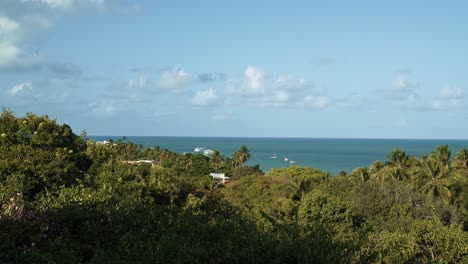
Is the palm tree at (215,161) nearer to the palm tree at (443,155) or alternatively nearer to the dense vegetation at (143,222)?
the palm tree at (443,155)

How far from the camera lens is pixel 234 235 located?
615 cm

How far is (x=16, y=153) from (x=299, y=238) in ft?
36.8

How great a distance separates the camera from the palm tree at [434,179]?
141 ft

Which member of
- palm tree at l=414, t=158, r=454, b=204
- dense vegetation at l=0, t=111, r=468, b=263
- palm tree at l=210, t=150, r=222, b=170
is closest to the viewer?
dense vegetation at l=0, t=111, r=468, b=263

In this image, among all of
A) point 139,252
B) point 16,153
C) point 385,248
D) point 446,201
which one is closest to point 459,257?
point 385,248

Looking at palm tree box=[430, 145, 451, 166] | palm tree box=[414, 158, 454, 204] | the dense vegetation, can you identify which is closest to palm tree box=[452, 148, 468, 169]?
palm tree box=[430, 145, 451, 166]

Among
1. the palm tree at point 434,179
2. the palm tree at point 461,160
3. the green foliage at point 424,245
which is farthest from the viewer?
the palm tree at point 461,160

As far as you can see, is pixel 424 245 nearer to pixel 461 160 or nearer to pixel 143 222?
pixel 143 222

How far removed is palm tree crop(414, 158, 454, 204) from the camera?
42.9 metres

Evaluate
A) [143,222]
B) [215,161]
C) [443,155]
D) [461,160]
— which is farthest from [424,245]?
[215,161]

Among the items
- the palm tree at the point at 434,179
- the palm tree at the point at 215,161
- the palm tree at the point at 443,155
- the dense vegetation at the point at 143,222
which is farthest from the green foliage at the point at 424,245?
the palm tree at the point at 215,161

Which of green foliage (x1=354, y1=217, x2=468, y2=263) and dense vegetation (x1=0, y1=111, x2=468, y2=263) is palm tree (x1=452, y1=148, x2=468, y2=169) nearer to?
dense vegetation (x1=0, y1=111, x2=468, y2=263)

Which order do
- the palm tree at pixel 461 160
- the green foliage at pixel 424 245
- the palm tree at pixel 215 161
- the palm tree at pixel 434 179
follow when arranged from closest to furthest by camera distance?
the green foliage at pixel 424 245
the palm tree at pixel 434 179
the palm tree at pixel 461 160
the palm tree at pixel 215 161

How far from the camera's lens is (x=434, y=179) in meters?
43.7
